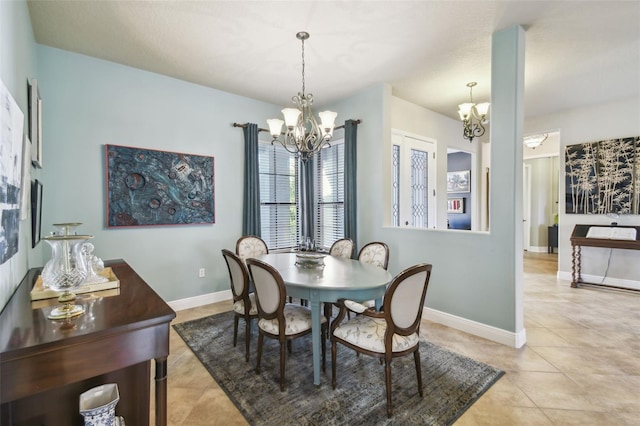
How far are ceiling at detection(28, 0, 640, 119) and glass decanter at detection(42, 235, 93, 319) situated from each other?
78.4 inches

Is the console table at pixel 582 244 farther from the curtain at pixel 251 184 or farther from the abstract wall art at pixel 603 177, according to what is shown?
the curtain at pixel 251 184

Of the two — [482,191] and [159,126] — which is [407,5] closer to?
[159,126]

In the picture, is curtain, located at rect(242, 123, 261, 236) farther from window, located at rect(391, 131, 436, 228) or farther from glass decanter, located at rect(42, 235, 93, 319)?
glass decanter, located at rect(42, 235, 93, 319)

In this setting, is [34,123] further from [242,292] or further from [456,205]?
[456,205]

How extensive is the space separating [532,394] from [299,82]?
3.79 m

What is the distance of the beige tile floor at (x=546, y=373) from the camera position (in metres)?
1.86

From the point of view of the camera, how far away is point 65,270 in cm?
133

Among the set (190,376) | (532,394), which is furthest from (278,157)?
(532,394)

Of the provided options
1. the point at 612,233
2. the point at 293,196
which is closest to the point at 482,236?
the point at 293,196

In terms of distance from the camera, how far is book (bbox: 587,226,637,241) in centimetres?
430

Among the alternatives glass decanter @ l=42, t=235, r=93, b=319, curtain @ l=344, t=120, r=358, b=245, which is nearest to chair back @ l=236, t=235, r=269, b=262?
curtain @ l=344, t=120, r=358, b=245

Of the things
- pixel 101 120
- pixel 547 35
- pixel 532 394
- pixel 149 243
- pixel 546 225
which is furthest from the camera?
pixel 546 225

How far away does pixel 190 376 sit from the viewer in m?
2.31

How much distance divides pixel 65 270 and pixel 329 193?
368cm
